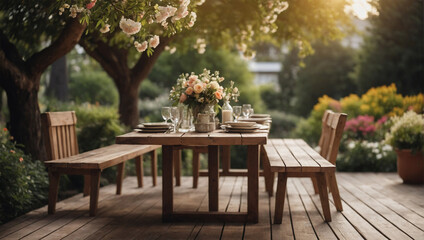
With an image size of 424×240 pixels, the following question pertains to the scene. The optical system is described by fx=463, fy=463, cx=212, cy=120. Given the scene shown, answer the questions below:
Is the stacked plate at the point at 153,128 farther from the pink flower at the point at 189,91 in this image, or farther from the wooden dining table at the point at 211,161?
the pink flower at the point at 189,91

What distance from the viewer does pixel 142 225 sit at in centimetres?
393

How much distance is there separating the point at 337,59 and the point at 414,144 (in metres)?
11.8

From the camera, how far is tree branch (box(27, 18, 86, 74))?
492cm

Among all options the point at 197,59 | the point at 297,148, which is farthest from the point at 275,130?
the point at 297,148

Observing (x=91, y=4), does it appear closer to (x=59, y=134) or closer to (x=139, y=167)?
(x=59, y=134)

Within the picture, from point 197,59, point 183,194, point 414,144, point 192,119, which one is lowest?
point 183,194

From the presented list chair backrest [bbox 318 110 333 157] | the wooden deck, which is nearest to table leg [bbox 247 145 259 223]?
the wooden deck

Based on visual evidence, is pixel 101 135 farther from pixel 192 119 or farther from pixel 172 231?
pixel 172 231

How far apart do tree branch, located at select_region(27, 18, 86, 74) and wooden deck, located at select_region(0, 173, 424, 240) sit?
151cm

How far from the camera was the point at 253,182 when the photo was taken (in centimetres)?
396

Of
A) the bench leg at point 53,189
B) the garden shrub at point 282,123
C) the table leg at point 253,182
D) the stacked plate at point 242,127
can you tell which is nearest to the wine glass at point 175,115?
the stacked plate at point 242,127

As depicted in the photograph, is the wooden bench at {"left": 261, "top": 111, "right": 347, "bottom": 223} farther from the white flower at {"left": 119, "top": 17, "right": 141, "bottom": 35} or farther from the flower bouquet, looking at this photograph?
the white flower at {"left": 119, "top": 17, "right": 141, "bottom": 35}

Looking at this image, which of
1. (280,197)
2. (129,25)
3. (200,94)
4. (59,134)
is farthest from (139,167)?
(129,25)

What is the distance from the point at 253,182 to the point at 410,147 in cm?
292
